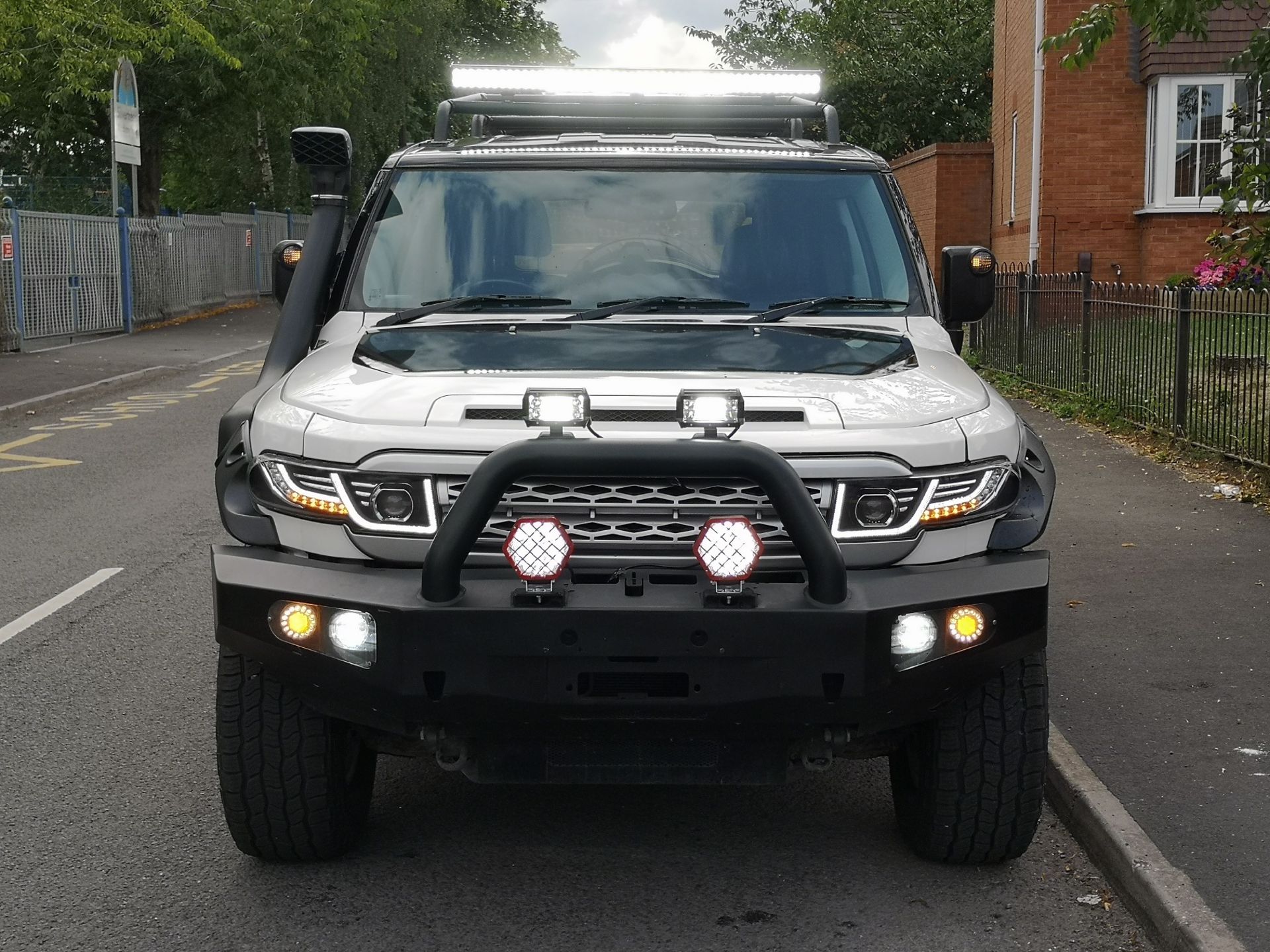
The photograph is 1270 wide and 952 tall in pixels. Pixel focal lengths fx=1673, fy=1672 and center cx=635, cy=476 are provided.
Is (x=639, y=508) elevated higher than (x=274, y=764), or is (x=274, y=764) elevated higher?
(x=639, y=508)

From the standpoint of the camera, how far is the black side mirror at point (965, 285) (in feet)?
18.3

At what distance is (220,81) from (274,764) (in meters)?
31.8

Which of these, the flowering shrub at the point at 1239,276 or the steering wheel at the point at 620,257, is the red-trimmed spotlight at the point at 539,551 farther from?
the flowering shrub at the point at 1239,276

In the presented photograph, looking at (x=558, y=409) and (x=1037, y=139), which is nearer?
(x=558, y=409)

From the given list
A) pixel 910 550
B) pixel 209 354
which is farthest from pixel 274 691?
pixel 209 354

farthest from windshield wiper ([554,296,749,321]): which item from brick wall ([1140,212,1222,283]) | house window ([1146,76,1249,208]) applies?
house window ([1146,76,1249,208])

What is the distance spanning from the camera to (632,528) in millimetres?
4008

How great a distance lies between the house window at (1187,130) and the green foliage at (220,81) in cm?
1454

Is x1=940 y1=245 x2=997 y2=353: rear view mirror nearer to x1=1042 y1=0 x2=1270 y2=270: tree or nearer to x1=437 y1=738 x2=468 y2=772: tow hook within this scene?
x1=437 y1=738 x2=468 y2=772: tow hook

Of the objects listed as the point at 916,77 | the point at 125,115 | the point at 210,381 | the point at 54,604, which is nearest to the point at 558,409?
the point at 54,604

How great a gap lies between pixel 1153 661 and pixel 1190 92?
19.7m

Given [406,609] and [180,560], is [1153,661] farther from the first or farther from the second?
[180,560]

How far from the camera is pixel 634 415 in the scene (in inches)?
161

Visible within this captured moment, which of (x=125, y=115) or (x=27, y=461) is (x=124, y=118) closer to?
(x=125, y=115)
